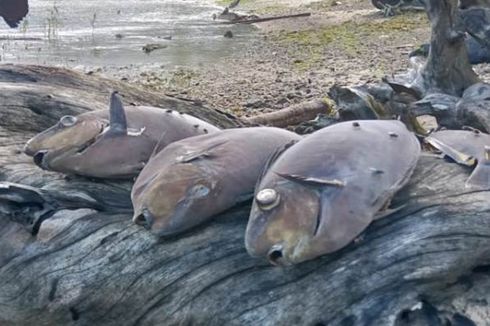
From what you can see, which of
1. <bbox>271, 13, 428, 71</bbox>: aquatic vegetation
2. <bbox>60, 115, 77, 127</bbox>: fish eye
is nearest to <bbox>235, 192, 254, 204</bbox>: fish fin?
<bbox>60, 115, 77, 127</bbox>: fish eye

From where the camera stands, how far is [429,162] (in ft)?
13.5

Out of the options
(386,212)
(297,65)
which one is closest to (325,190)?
(386,212)

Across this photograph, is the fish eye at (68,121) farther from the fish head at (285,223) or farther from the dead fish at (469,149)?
the dead fish at (469,149)

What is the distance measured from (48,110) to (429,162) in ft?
8.12

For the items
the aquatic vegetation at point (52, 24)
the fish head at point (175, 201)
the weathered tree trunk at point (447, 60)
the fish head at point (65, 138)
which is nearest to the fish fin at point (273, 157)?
the fish head at point (175, 201)

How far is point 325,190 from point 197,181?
0.62 metres

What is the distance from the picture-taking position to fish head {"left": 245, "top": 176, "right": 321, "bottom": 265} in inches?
133

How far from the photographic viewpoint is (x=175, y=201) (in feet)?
12.5

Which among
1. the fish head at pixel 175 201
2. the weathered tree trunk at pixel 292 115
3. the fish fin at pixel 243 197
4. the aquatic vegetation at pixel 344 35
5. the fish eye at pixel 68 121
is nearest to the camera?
the fish head at pixel 175 201

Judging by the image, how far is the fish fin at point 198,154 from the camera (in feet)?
13.1

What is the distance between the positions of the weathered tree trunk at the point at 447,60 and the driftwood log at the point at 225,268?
3795 mm

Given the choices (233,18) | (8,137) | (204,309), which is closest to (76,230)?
(204,309)

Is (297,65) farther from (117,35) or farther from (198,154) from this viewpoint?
(198,154)

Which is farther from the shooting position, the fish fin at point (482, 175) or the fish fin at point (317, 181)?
the fish fin at point (482, 175)
